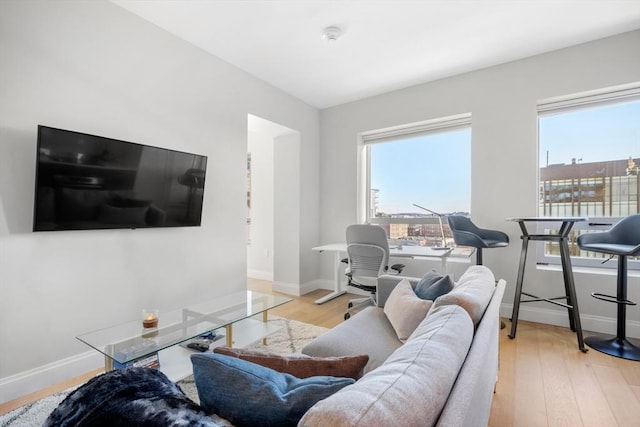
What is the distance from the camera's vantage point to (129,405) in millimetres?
632

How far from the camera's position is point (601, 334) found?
2.71 meters

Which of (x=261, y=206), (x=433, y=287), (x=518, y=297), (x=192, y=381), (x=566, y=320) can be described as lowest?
(x=192, y=381)

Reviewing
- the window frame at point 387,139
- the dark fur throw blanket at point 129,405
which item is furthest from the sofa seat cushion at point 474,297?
the window frame at point 387,139

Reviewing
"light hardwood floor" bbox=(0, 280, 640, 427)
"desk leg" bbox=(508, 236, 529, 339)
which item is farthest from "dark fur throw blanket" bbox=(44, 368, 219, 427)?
"desk leg" bbox=(508, 236, 529, 339)

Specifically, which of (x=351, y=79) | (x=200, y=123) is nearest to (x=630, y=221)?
(x=351, y=79)

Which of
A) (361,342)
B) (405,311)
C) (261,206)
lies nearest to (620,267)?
(405,311)

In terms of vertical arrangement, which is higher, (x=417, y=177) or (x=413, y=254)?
(x=417, y=177)

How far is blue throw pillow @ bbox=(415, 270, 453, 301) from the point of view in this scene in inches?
71.8

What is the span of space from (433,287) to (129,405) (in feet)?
5.41

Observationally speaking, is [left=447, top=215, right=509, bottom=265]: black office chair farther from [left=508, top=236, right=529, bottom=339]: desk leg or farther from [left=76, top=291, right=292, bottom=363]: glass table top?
[left=76, top=291, right=292, bottom=363]: glass table top

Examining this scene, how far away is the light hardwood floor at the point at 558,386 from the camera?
165 cm

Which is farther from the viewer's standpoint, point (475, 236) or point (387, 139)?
point (387, 139)

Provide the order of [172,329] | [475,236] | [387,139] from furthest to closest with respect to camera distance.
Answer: [387,139] < [475,236] < [172,329]

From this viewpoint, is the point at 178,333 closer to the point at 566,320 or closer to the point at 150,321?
the point at 150,321
